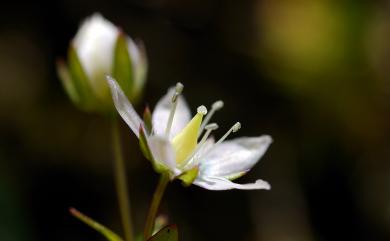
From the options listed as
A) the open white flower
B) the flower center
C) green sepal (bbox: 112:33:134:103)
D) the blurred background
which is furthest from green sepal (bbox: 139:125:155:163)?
the blurred background

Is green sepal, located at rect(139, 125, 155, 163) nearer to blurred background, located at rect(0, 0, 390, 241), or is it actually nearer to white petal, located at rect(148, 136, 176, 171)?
white petal, located at rect(148, 136, 176, 171)

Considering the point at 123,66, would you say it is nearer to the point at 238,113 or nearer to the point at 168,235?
the point at 168,235

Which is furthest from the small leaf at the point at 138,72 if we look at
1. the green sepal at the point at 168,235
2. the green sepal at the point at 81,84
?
the green sepal at the point at 168,235

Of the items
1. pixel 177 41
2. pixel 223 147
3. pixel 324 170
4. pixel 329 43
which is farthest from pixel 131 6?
pixel 223 147

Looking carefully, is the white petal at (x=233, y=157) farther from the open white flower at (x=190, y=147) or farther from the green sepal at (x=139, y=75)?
the green sepal at (x=139, y=75)

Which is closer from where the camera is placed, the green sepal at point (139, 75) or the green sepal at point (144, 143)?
the green sepal at point (144, 143)

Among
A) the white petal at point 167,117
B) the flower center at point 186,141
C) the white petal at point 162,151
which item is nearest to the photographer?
the white petal at point 162,151

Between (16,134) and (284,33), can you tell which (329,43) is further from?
(16,134)

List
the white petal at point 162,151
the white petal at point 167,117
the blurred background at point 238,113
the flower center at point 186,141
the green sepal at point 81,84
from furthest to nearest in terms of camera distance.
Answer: the blurred background at point 238,113
the green sepal at point 81,84
the white petal at point 167,117
the flower center at point 186,141
the white petal at point 162,151

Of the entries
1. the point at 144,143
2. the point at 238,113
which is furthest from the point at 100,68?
the point at 238,113
